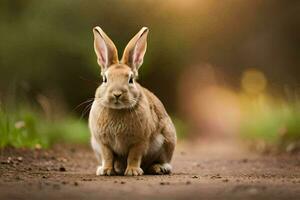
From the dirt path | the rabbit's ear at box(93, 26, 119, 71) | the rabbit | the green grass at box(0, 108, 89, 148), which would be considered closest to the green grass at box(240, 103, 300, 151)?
the dirt path

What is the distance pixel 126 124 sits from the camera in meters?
7.61

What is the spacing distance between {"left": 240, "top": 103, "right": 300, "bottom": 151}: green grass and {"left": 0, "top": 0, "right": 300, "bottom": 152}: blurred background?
28mm

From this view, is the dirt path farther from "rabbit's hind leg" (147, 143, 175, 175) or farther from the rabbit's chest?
the rabbit's chest

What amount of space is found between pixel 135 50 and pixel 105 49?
346 millimetres

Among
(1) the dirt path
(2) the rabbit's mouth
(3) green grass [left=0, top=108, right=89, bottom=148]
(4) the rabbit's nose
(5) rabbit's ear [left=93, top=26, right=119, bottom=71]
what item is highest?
(5) rabbit's ear [left=93, top=26, right=119, bottom=71]

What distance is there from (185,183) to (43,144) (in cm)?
524

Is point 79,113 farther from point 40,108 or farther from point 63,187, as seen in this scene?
point 63,187

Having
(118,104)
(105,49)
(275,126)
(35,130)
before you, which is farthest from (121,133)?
(275,126)

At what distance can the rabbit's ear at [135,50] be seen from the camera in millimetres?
7922

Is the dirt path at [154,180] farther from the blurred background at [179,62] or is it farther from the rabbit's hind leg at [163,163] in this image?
the blurred background at [179,62]

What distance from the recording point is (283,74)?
2069 centimetres

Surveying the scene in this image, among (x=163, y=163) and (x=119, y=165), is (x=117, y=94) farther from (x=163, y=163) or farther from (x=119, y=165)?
(x=163, y=163)

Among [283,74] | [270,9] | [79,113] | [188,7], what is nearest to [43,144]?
[79,113]

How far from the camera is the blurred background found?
14523mm
